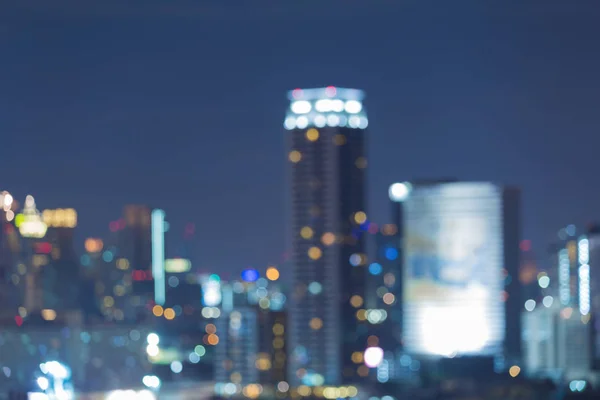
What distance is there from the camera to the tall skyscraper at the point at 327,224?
1080 inches

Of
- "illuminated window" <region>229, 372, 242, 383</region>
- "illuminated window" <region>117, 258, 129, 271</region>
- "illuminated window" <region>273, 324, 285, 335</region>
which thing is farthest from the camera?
"illuminated window" <region>273, 324, 285, 335</region>

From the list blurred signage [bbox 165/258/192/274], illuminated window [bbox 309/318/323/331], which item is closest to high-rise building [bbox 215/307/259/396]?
blurred signage [bbox 165/258/192/274]

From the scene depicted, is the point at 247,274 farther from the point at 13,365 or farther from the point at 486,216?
the point at 13,365

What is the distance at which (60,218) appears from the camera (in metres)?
16.5

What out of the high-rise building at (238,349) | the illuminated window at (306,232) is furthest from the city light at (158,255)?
the illuminated window at (306,232)

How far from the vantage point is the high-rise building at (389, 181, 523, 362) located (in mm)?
32844

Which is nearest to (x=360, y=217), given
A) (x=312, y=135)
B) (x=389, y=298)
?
(x=312, y=135)

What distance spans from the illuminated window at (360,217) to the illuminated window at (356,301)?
1288 millimetres

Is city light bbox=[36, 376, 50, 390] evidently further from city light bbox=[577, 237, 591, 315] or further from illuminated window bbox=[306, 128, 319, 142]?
city light bbox=[577, 237, 591, 315]

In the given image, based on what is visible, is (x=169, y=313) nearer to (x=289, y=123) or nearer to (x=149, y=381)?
(x=289, y=123)

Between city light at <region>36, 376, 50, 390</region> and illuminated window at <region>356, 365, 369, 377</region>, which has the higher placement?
city light at <region>36, 376, 50, 390</region>

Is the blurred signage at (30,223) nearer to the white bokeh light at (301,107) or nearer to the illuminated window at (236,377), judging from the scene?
the illuminated window at (236,377)

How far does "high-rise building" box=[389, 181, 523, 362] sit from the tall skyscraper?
472 centimetres

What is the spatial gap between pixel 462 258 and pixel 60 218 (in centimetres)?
1829
